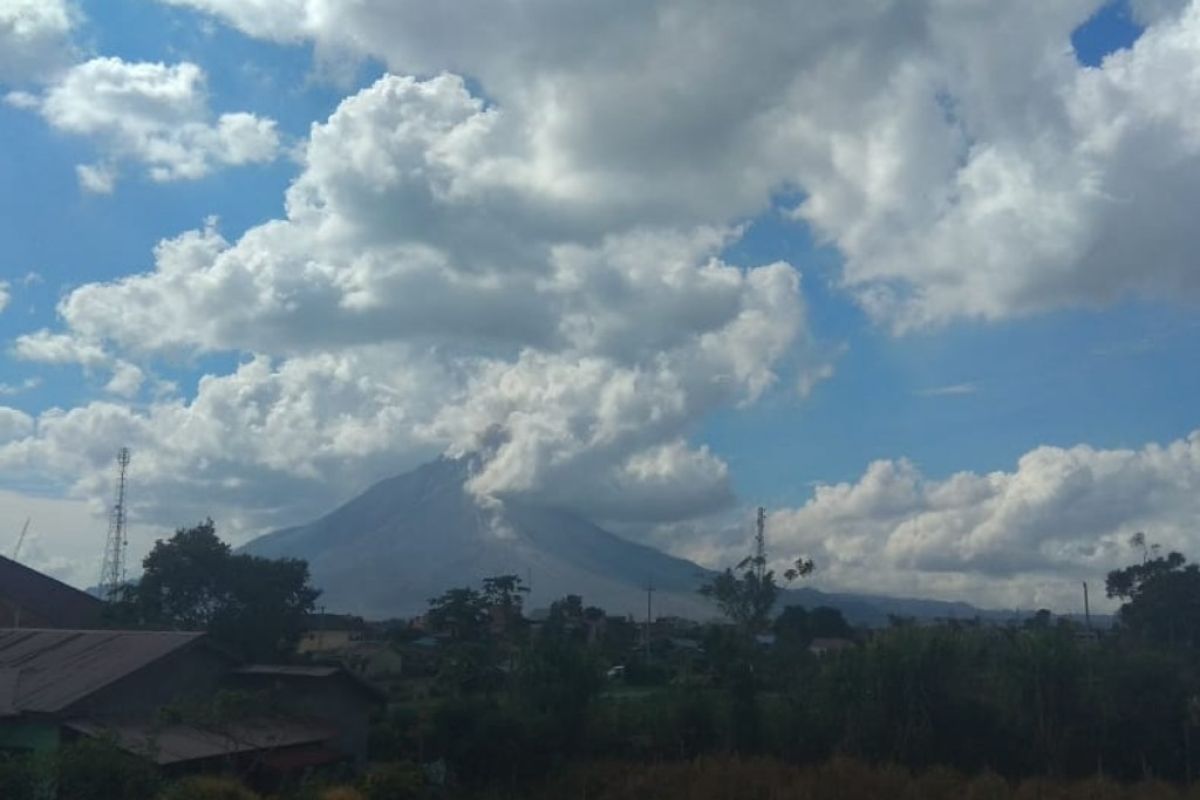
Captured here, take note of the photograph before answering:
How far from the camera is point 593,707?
3703 cm

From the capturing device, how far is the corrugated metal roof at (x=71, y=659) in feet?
94.0

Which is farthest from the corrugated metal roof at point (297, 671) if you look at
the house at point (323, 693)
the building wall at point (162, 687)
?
the building wall at point (162, 687)

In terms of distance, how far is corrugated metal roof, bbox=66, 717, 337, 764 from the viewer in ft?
84.3

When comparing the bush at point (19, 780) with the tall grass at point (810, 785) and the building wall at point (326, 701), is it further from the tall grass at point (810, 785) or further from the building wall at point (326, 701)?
the tall grass at point (810, 785)

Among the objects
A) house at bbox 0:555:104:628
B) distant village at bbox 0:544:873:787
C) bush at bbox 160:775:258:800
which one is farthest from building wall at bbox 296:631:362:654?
bush at bbox 160:775:258:800

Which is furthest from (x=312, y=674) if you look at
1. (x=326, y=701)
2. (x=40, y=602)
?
(x=40, y=602)

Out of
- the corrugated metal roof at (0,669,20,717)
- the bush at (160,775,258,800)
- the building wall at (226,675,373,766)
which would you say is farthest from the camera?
the building wall at (226,675,373,766)

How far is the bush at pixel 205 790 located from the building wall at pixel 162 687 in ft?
21.3

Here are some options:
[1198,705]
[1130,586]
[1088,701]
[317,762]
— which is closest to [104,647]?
[317,762]

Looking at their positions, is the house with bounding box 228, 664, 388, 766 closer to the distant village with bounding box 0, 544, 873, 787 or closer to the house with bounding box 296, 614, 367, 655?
the distant village with bounding box 0, 544, 873, 787

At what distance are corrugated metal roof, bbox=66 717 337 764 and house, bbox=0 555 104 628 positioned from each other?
24801mm

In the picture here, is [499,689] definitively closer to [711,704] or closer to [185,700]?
[711,704]

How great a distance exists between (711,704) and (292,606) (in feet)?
70.4

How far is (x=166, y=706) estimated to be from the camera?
93.5 feet
